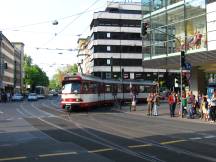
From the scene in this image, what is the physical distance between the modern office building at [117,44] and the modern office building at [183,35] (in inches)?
1955

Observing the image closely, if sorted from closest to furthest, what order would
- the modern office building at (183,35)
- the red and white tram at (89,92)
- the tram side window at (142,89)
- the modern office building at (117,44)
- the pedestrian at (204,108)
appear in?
the pedestrian at (204,108) < the modern office building at (183,35) < the red and white tram at (89,92) < the tram side window at (142,89) < the modern office building at (117,44)

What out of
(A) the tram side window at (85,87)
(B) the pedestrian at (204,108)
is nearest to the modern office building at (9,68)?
(A) the tram side window at (85,87)

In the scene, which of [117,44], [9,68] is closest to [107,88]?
[117,44]

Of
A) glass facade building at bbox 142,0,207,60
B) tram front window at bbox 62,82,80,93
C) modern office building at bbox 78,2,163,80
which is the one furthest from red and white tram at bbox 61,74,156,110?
modern office building at bbox 78,2,163,80

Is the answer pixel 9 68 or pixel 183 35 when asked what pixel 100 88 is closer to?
pixel 183 35

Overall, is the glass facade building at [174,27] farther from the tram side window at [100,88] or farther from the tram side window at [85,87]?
the tram side window at [85,87]

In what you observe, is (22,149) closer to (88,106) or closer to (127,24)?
(88,106)

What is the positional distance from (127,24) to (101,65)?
9.84 meters

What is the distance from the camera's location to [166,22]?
42.3m

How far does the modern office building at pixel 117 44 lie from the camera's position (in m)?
96.6

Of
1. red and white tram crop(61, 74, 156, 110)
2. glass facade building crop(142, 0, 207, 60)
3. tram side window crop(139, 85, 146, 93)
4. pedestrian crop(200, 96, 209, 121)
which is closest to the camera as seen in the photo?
pedestrian crop(200, 96, 209, 121)

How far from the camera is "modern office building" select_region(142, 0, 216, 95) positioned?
36094 millimetres

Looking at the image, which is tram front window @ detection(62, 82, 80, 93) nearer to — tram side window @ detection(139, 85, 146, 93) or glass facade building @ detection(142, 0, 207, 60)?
glass facade building @ detection(142, 0, 207, 60)

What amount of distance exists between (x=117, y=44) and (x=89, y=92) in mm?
56029
